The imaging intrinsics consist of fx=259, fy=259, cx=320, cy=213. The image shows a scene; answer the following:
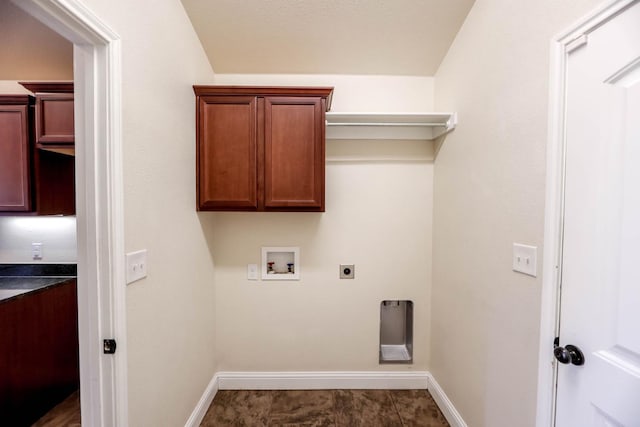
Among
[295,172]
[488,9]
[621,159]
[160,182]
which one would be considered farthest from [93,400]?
[488,9]

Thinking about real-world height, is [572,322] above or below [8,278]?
above

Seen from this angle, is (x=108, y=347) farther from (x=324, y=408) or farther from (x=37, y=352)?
(x=324, y=408)

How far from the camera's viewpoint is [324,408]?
190 cm

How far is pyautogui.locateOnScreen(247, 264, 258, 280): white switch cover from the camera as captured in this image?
6.88 ft

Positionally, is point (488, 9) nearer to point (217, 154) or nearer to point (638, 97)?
point (638, 97)

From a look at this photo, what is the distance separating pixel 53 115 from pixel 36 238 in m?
1.21

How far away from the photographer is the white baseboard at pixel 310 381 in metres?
2.10

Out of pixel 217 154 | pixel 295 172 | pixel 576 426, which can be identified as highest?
pixel 217 154

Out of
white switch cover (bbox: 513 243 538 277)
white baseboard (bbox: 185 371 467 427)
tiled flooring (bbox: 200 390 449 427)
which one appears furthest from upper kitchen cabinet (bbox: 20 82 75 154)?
white switch cover (bbox: 513 243 538 277)

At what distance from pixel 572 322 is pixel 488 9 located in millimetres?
1563

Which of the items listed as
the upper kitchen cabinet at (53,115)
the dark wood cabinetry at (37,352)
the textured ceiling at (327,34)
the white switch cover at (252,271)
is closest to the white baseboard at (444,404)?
the white switch cover at (252,271)

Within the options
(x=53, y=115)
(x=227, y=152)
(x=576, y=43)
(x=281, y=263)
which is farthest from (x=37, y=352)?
(x=576, y=43)

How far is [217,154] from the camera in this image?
170cm

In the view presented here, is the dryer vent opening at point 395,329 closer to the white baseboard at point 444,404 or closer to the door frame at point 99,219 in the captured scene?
the white baseboard at point 444,404
